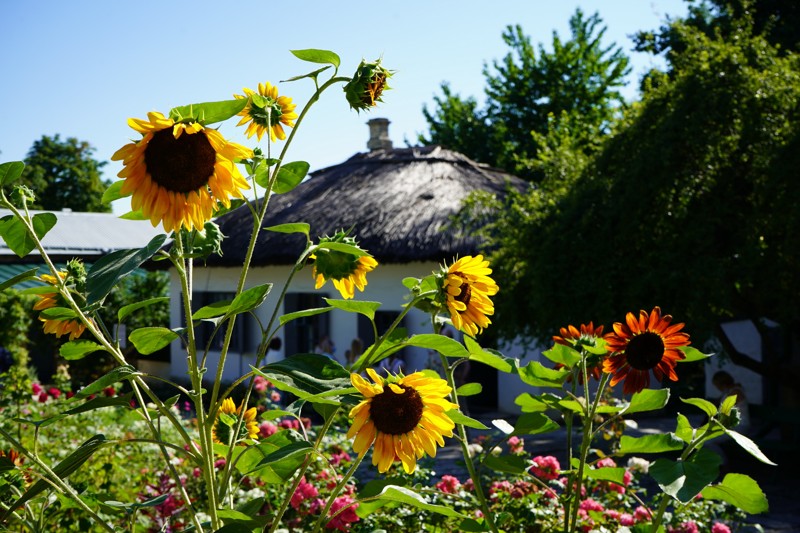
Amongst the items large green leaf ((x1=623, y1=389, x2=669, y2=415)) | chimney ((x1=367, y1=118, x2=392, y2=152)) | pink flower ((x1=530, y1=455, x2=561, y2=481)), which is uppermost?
chimney ((x1=367, y1=118, x2=392, y2=152))

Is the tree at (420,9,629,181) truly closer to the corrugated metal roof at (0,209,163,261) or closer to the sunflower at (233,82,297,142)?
the corrugated metal roof at (0,209,163,261)

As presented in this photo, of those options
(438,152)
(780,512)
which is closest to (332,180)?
(438,152)

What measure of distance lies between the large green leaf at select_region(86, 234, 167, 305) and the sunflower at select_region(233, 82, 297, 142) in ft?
1.12

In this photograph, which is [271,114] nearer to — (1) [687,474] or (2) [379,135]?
(1) [687,474]

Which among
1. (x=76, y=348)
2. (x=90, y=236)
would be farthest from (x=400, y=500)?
(x=90, y=236)

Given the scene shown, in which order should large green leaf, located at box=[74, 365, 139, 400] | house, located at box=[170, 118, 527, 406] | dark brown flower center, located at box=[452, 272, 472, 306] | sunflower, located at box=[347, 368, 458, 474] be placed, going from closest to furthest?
1. large green leaf, located at box=[74, 365, 139, 400]
2. sunflower, located at box=[347, 368, 458, 474]
3. dark brown flower center, located at box=[452, 272, 472, 306]
4. house, located at box=[170, 118, 527, 406]

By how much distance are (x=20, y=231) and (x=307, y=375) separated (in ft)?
1.78

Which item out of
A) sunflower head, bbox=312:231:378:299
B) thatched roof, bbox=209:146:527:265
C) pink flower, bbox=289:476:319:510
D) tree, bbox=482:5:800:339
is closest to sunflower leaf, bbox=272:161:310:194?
sunflower head, bbox=312:231:378:299

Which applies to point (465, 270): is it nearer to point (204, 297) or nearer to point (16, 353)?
point (16, 353)

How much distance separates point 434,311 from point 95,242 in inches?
693

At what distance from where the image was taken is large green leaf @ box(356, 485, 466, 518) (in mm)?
1277

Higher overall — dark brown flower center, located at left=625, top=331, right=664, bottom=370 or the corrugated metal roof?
the corrugated metal roof

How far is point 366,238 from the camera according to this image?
12.0 metres

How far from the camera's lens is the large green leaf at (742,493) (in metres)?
1.50
